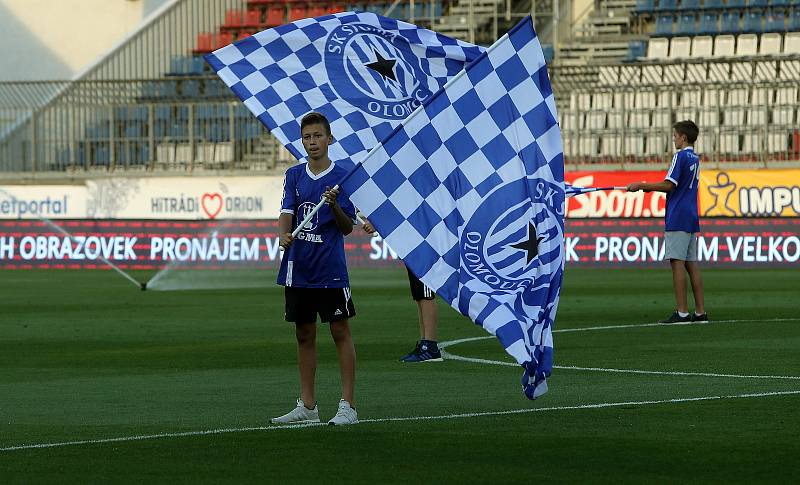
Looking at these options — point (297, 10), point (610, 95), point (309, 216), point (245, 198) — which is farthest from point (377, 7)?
point (309, 216)

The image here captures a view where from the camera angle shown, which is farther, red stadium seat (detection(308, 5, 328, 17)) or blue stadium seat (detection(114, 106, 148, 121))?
red stadium seat (detection(308, 5, 328, 17))

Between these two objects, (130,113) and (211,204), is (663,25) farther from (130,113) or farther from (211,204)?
(130,113)

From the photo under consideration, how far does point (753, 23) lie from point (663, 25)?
2152mm

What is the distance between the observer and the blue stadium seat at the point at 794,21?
35625mm

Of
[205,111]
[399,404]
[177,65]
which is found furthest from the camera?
[177,65]

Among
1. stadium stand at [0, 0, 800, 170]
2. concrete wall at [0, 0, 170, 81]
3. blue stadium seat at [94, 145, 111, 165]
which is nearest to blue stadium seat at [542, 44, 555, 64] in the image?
stadium stand at [0, 0, 800, 170]

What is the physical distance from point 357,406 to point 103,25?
118ft

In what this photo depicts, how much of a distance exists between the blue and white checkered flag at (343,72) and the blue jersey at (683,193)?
4226mm

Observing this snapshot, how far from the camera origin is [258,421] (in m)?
8.90

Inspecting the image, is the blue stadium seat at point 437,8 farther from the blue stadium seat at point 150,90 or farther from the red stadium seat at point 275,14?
the blue stadium seat at point 150,90

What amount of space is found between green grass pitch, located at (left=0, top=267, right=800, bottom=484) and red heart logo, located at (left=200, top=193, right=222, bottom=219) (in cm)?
1513

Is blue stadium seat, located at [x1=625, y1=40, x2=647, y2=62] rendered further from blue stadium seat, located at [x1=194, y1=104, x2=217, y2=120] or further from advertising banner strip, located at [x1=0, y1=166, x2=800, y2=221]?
blue stadium seat, located at [x1=194, y1=104, x2=217, y2=120]

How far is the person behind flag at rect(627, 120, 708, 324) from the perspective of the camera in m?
16.1

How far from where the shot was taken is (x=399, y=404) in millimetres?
9656
